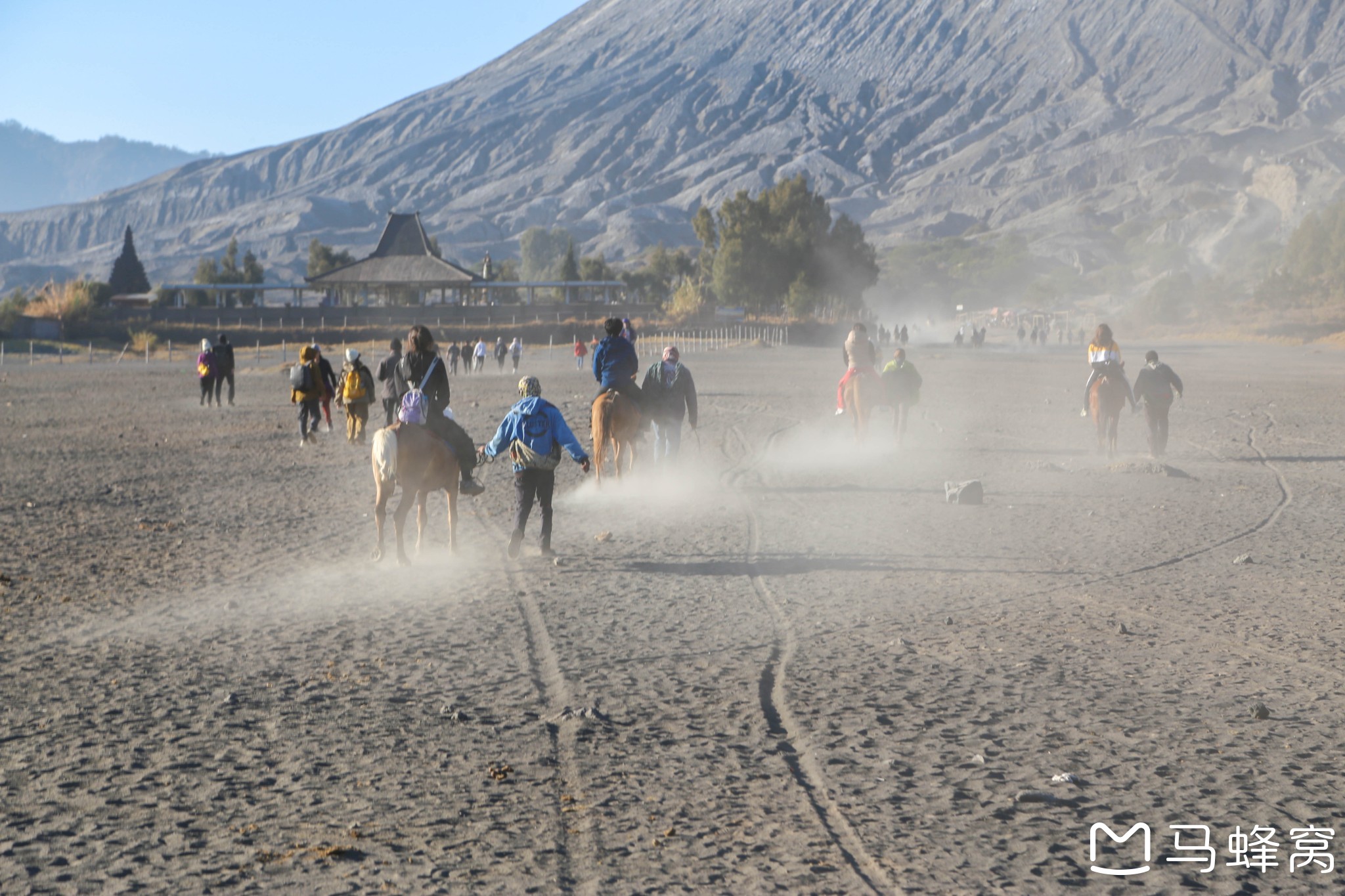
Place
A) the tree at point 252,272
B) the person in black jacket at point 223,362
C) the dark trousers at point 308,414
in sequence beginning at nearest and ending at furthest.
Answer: the dark trousers at point 308,414 < the person in black jacket at point 223,362 < the tree at point 252,272

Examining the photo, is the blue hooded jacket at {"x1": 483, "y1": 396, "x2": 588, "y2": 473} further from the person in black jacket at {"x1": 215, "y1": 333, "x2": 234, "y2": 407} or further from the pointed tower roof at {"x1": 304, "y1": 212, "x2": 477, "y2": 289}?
the pointed tower roof at {"x1": 304, "y1": 212, "x2": 477, "y2": 289}

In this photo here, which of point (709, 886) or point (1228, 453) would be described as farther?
point (1228, 453)

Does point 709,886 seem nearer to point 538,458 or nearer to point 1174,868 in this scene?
point 1174,868

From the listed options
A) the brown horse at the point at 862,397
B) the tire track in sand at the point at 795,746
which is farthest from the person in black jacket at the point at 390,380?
the tire track in sand at the point at 795,746

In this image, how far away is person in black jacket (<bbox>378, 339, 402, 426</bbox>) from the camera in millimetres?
14516

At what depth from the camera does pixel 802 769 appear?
202 inches

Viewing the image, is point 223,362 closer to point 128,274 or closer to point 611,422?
point 611,422

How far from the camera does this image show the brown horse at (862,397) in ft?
54.3

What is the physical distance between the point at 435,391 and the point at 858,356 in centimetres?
701

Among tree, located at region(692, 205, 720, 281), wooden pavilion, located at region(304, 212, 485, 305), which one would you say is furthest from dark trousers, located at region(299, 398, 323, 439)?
tree, located at region(692, 205, 720, 281)

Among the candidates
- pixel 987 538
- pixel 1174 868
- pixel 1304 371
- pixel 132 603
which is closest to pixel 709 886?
pixel 1174 868

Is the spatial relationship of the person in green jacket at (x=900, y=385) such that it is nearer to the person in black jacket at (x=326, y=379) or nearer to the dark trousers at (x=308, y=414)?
the person in black jacket at (x=326, y=379)

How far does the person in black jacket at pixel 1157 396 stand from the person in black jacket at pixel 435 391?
8.95 metres

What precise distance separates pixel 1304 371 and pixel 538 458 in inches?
1535
